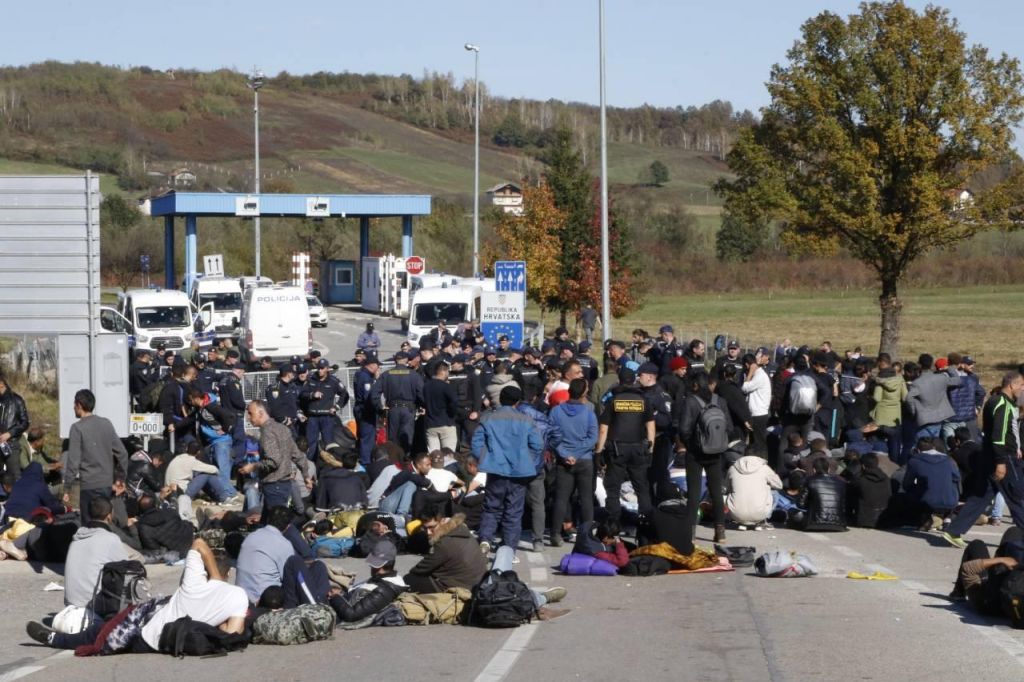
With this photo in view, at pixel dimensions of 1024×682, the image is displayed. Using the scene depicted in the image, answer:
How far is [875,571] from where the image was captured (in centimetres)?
1329

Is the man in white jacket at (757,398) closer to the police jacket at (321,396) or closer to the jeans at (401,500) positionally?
the jeans at (401,500)

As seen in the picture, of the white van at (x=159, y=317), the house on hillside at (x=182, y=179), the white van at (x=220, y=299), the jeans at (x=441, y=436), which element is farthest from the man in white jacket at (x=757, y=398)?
the house on hillside at (x=182, y=179)

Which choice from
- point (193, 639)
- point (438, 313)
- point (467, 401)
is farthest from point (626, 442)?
point (438, 313)

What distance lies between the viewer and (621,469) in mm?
15086

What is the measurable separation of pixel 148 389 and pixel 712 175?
503 ft

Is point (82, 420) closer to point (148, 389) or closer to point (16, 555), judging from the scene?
point (16, 555)

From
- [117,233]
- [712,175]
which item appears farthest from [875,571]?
[712,175]

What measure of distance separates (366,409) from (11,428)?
17.4ft

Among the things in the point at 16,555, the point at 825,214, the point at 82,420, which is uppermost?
the point at 825,214

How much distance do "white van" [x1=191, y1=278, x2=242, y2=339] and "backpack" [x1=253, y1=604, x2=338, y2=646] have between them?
36133mm

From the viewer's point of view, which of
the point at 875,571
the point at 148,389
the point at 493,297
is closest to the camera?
the point at 875,571

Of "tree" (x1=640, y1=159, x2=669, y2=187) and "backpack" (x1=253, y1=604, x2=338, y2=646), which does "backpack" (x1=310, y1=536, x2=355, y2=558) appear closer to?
"backpack" (x1=253, y1=604, x2=338, y2=646)

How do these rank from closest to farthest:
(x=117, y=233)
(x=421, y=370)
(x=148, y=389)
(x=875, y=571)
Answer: (x=875, y=571)
(x=148, y=389)
(x=421, y=370)
(x=117, y=233)

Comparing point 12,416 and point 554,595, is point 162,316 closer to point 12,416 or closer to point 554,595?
point 12,416
